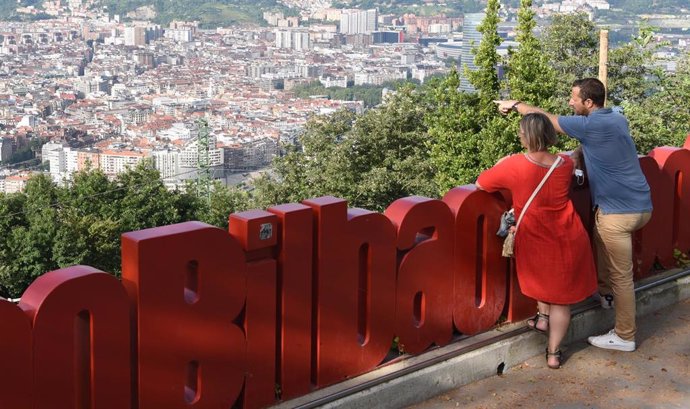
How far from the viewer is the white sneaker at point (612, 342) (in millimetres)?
5266

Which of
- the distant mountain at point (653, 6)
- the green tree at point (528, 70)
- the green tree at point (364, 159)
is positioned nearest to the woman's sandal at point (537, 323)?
the green tree at point (528, 70)

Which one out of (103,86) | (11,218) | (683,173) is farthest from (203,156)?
(103,86)

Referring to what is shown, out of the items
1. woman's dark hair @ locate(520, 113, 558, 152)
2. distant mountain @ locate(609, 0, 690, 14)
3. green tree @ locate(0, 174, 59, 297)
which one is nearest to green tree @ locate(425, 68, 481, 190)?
woman's dark hair @ locate(520, 113, 558, 152)

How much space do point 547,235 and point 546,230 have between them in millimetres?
28

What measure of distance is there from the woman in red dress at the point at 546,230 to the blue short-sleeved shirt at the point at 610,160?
9.6 inches

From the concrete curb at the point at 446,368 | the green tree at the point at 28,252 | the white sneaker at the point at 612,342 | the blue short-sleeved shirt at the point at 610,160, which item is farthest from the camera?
the green tree at the point at 28,252

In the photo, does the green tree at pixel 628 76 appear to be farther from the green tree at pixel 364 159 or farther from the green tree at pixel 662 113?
the green tree at pixel 364 159

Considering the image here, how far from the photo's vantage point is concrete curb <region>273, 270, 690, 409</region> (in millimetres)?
4238

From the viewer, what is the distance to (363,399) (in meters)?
4.24

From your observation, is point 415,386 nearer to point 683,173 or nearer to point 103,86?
point 683,173

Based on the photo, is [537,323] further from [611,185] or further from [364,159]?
[364,159]

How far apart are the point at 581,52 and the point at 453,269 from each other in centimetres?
3708

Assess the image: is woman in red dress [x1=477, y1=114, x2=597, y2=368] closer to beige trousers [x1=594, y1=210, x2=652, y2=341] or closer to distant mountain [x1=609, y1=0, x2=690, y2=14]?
beige trousers [x1=594, y1=210, x2=652, y2=341]

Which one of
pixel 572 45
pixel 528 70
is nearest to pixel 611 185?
pixel 528 70
